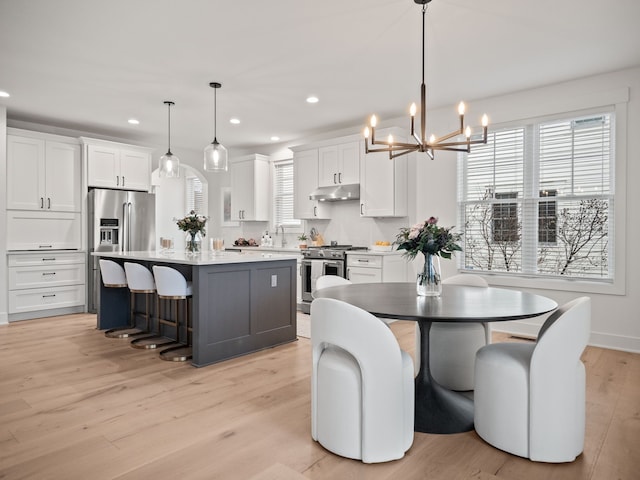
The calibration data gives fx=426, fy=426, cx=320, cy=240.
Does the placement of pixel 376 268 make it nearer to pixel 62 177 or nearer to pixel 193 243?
pixel 193 243

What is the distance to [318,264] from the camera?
235 inches

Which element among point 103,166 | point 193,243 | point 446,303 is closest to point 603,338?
point 446,303

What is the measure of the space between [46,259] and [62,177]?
3.87 feet

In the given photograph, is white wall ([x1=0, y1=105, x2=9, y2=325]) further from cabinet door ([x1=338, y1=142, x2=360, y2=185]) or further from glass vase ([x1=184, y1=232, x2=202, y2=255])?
cabinet door ([x1=338, y1=142, x2=360, y2=185])

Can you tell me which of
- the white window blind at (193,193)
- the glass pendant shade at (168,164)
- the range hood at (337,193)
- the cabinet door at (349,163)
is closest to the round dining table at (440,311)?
the glass pendant shade at (168,164)

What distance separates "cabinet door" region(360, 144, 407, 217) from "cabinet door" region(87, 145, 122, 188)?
3.77 m

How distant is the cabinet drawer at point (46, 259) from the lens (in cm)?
561

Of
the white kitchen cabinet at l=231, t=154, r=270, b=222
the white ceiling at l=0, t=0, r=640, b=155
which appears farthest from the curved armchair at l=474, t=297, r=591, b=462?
the white kitchen cabinet at l=231, t=154, r=270, b=222

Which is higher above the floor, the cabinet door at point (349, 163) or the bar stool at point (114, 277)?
the cabinet door at point (349, 163)

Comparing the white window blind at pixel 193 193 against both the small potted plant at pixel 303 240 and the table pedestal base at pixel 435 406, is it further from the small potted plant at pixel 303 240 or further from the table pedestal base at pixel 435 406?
the table pedestal base at pixel 435 406

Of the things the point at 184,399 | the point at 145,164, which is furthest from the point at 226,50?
the point at 145,164

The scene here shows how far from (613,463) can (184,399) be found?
2559mm

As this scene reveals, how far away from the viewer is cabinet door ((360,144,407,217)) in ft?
18.4

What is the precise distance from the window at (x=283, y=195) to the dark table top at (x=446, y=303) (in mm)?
4410
